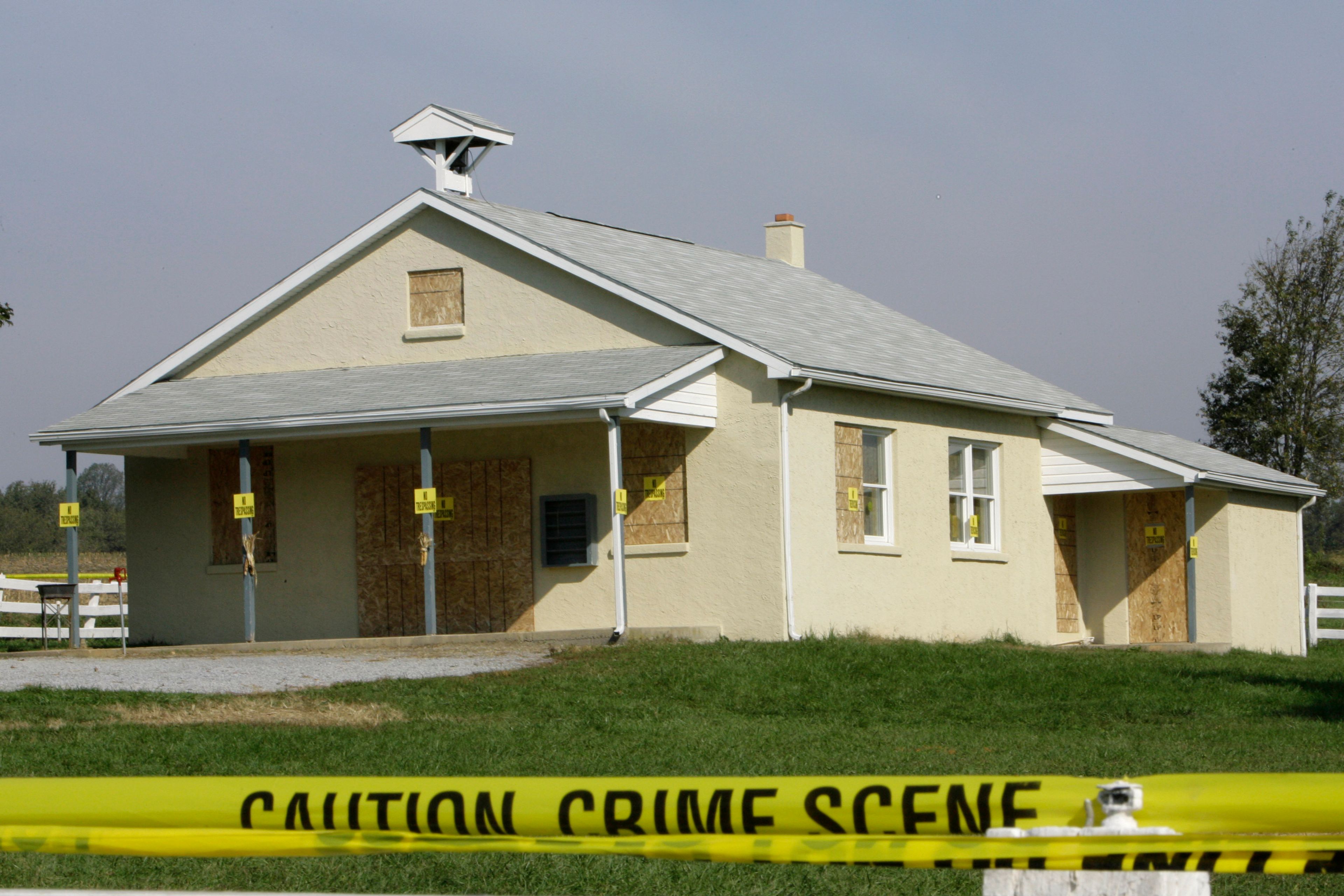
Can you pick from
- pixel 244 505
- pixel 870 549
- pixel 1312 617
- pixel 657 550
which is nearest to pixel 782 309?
pixel 870 549

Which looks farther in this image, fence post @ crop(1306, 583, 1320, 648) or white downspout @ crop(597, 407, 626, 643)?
fence post @ crop(1306, 583, 1320, 648)

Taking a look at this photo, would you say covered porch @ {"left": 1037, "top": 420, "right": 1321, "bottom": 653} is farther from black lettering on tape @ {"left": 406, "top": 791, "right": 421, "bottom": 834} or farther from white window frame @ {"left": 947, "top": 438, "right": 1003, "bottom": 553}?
black lettering on tape @ {"left": 406, "top": 791, "right": 421, "bottom": 834}

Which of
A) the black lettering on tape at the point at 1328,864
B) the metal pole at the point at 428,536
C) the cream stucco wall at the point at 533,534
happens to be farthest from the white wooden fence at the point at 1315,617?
the black lettering on tape at the point at 1328,864

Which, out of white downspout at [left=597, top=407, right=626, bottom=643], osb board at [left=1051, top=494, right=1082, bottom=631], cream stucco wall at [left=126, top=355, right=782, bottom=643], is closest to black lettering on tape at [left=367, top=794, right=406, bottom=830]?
white downspout at [left=597, top=407, right=626, bottom=643]

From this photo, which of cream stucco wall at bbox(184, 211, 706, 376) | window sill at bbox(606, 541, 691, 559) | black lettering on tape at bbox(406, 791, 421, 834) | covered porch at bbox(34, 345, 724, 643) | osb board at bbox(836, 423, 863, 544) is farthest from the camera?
cream stucco wall at bbox(184, 211, 706, 376)

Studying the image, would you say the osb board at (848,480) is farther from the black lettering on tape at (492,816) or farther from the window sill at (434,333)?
the black lettering on tape at (492,816)

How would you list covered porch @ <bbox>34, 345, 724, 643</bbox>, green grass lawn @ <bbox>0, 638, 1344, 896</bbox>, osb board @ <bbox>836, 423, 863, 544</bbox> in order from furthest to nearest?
osb board @ <bbox>836, 423, 863, 544</bbox> → covered porch @ <bbox>34, 345, 724, 643</bbox> → green grass lawn @ <bbox>0, 638, 1344, 896</bbox>

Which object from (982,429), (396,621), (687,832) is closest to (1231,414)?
(982,429)

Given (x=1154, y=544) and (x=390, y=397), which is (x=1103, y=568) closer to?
(x=1154, y=544)

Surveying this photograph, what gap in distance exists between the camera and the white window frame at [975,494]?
835 inches

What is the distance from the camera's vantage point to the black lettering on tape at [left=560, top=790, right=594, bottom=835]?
9.60 feet

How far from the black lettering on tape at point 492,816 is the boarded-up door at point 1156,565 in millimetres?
21135

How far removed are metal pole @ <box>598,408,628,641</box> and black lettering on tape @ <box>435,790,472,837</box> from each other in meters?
13.6

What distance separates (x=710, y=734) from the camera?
11281mm
